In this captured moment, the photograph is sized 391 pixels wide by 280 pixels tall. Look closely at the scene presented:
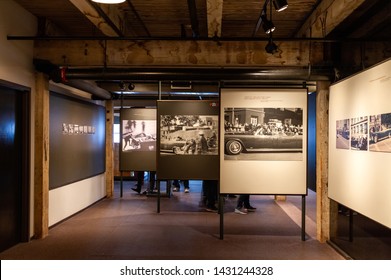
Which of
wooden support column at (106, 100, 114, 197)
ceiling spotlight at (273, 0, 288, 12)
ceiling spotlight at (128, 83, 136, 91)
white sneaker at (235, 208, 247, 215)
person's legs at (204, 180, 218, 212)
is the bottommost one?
white sneaker at (235, 208, 247, 215)

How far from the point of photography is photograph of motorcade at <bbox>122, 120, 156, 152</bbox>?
9.23 m

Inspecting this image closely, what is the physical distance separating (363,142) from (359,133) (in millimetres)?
150

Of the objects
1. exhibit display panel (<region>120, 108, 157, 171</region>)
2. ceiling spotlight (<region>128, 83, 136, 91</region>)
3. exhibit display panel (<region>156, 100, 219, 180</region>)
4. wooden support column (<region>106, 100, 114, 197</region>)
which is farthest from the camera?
wooden support column (<region>106, 100, 114, 197</region>)

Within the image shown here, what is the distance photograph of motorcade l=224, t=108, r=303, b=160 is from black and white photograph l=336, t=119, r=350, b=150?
0.64 m

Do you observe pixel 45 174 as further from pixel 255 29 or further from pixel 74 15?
pixel 255 29

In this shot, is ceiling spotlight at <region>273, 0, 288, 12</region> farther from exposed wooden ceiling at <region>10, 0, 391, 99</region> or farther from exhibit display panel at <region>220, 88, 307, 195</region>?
exhibit display panel at <region>220, 88, 307, 195</region>

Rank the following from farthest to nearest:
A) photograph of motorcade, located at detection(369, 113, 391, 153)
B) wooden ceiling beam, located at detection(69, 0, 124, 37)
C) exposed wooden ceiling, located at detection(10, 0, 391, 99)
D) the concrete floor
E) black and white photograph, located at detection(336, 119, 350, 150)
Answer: exposed wooden ceiling, located at detection(10, 0, 391, 99) < the concrete floor < black and white photograph, located at detection(336, 119, 350, 150) < wooden ceiling beam, located at detection(69, 0, 124, 37) < photograph of motorcade, located at detection(369, 113, 391, 153)

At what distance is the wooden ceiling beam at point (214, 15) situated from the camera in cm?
411

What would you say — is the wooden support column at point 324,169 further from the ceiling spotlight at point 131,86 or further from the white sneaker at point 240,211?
the ceiling spotlight at point 131,86

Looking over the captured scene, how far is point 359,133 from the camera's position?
4.11 m

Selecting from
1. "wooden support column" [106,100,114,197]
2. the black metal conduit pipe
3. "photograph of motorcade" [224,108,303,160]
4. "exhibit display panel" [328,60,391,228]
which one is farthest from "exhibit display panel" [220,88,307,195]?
"wooden support column" [106,100,114,197]

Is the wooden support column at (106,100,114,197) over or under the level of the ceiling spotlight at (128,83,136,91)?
under

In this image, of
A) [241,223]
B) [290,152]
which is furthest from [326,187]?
[241,223]

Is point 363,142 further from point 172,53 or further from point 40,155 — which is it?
point 40,155
